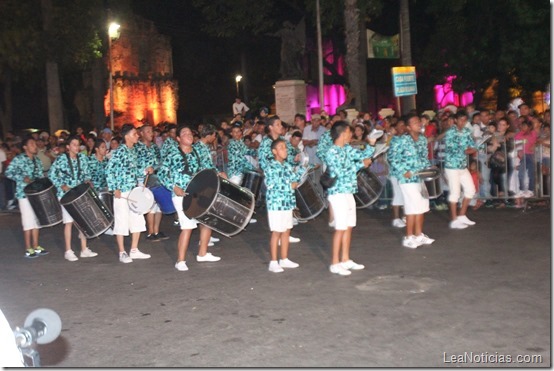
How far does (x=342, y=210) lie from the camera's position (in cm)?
871

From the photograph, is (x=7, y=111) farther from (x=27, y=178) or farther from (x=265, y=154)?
(x=265, y=154)

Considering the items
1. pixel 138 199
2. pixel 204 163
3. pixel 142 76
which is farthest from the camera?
pixel 142 76

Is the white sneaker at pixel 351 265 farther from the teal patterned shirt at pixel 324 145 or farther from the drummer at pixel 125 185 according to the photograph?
the teal patterned shirt at pixel 324 145

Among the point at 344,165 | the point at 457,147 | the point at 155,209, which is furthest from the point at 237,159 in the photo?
the point at 344,165

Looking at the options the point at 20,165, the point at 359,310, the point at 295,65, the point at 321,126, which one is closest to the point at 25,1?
the point at 295,65

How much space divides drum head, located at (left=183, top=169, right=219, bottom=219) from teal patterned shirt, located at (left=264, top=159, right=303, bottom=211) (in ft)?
2.21

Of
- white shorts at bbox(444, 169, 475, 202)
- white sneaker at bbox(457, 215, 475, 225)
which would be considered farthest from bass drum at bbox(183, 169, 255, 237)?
white sneaker at bbox(457, 215, 475, 225)

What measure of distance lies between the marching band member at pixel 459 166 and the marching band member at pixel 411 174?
49.6 inches

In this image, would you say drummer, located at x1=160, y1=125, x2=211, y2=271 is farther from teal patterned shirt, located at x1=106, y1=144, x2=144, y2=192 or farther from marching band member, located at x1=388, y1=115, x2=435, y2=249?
marching band member, located at x1=388, y1=115, x2=435, y2=249

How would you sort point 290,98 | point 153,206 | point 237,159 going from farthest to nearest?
1. point 290,98
2. point 237,159
3. point 153,206

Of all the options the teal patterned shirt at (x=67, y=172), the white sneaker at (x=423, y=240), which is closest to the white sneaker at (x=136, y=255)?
the teal patterned shirt at (x=67, y=172)

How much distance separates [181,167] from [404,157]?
9.69ft

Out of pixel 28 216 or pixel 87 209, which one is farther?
pixel 28 216

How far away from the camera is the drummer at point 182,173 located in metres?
9.43
